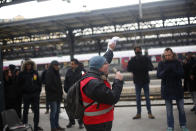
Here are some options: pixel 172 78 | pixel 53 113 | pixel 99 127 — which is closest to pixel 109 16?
pixel 53 113

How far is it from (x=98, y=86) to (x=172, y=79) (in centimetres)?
269

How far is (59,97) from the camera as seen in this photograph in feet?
17.8

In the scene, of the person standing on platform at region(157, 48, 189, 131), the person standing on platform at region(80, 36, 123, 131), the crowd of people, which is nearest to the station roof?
the crowd of people

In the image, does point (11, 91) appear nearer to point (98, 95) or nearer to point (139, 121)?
point (139, 121)

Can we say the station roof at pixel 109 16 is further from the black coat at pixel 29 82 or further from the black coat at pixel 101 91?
the black coat at pixel 101 91

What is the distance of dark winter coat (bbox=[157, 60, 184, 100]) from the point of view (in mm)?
4441

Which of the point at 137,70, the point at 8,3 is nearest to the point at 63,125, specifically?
the point at 137,70

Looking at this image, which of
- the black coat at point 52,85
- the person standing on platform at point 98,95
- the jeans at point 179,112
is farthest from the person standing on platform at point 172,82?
the black coat at point 52,85

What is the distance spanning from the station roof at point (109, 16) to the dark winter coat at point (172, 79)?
5.86 metres

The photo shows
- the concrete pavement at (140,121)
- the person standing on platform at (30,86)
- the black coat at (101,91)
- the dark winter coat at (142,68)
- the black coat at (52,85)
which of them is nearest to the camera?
the black coat at (101,91)

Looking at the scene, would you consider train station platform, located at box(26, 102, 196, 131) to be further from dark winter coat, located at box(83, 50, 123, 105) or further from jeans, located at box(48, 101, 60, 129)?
dark winter coat, located at box(83, 50, 123, 105)

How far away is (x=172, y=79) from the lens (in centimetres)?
451

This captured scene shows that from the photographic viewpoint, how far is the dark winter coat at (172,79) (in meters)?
4.44

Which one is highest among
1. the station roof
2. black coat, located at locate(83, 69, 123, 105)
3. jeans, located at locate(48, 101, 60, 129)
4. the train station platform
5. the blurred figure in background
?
the station roof
